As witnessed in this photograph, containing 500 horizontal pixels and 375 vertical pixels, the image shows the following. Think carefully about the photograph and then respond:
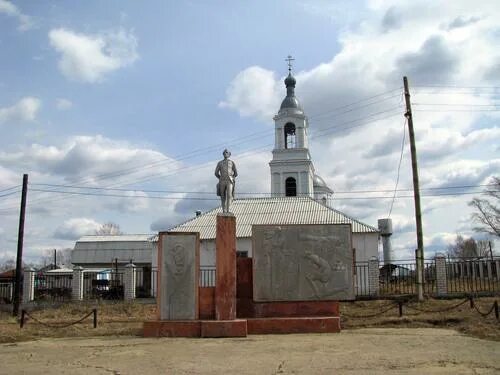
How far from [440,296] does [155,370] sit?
46.6 ft

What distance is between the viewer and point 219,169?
14.6 metres

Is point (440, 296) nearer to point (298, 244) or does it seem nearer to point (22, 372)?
point (298, 244)

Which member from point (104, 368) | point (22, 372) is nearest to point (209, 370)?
point (104, 368)

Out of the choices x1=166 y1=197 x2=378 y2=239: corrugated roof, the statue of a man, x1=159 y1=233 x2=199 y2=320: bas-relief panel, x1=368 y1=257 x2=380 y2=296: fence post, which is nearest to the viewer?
x1=159 y1=233 x2=199 y2=320: bas-relief panel

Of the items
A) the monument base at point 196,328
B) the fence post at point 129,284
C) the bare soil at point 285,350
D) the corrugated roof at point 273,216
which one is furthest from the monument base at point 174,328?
the corrugated roof at point 273,216

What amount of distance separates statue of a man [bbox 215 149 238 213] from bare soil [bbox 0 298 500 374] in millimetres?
3539

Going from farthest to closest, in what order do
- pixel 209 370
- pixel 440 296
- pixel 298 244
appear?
1. pixel 440 296
2. pixel 298 244
3. pixel 209 370

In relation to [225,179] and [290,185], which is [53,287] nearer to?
[225,179]

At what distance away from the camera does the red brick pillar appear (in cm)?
1332

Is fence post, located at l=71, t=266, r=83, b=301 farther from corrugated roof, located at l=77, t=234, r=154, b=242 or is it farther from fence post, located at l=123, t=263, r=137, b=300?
corrugated roof, located at l=77, t=234, r=154, b=242

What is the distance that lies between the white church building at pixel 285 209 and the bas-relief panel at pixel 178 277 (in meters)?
12.7

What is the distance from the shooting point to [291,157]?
41.5 meters

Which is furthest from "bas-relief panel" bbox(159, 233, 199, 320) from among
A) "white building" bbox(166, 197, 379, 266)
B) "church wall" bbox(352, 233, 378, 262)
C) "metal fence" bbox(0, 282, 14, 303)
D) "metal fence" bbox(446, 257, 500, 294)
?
"church wall" bbox(352, 233, 378, 262)

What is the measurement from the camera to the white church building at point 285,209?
31453 mm
